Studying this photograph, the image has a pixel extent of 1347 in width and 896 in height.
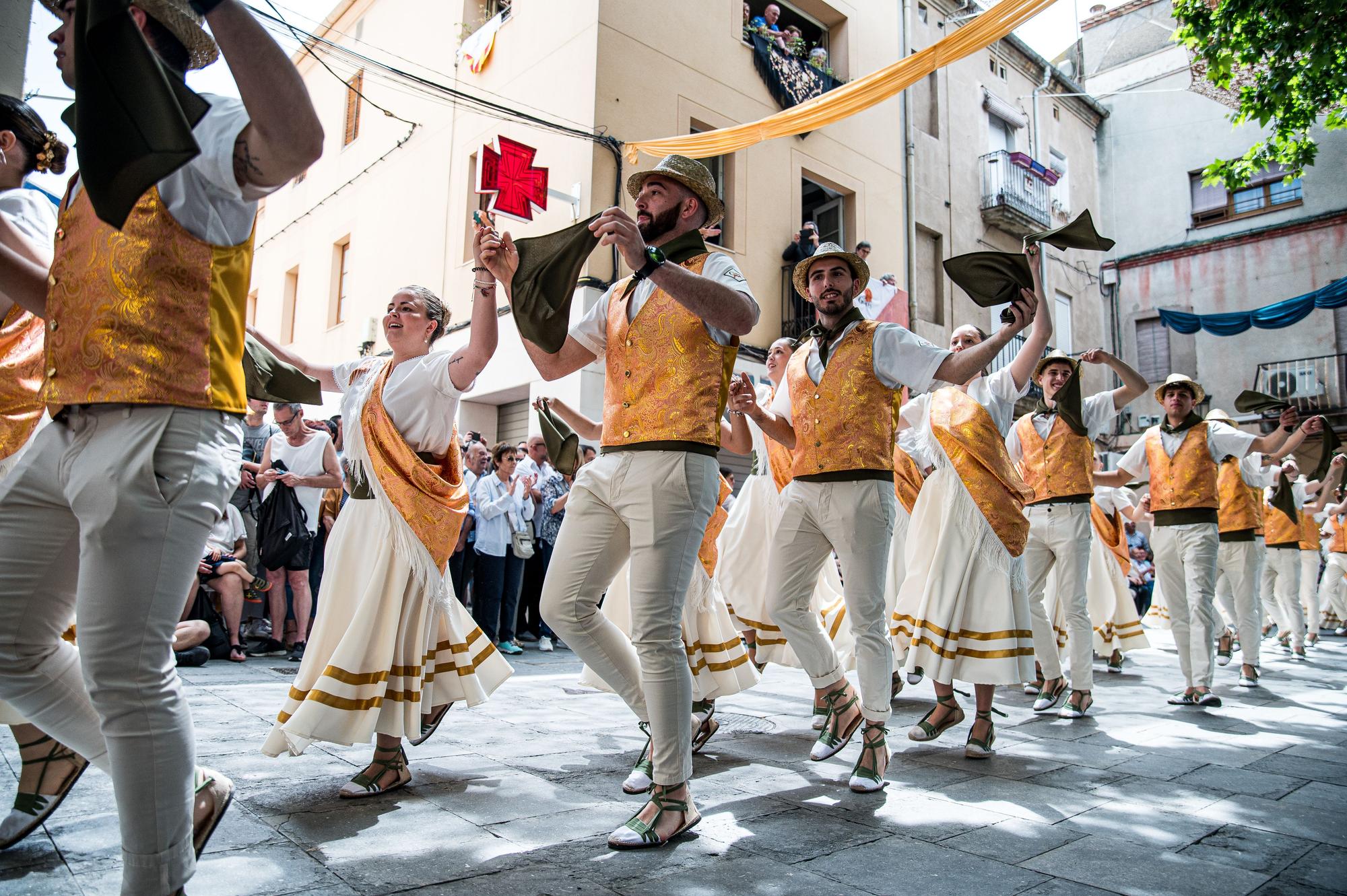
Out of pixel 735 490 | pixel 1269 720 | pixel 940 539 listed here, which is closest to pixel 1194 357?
pixel 735 490

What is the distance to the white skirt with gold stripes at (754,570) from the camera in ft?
19.8

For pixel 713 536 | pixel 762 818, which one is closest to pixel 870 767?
pixel 762 818

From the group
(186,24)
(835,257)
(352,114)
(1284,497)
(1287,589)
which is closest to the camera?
(186,24)

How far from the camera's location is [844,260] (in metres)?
4.24

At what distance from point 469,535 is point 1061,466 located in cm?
534

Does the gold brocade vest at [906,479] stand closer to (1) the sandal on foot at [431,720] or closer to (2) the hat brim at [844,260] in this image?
(2) the hat brim at [844,260]

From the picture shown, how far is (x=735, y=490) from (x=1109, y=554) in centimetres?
709

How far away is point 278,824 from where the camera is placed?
287cm

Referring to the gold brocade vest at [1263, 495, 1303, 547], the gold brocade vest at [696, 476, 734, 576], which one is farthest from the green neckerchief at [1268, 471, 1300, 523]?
the gold brocade vest at [696, 476, 734, 576]

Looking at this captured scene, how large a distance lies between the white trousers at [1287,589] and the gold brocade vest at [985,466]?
7295 millimetres

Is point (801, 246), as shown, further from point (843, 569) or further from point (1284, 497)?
point (843, 569)

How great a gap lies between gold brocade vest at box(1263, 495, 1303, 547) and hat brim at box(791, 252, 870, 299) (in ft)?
29.8

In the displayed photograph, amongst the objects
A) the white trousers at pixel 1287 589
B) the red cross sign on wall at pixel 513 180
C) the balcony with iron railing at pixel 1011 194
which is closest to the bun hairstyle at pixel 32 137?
the red cross sign on wall at pixel 513 180

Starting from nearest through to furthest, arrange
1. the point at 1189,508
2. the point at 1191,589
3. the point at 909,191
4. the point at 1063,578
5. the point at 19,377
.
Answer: the point at 19,377 → the point at 1063,578 → the point at 1191,589 → the point at 1189,508 → the point at 909,191
